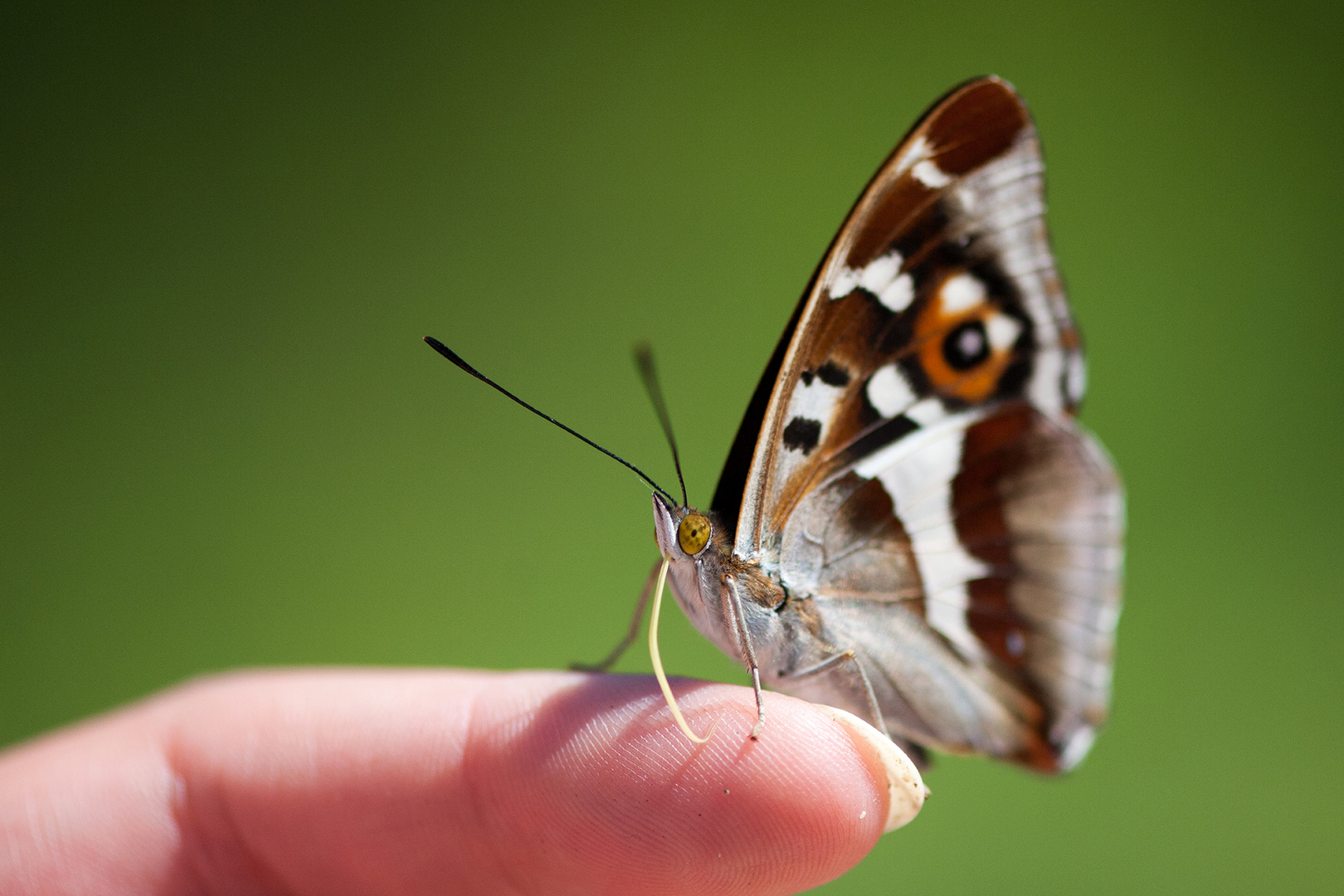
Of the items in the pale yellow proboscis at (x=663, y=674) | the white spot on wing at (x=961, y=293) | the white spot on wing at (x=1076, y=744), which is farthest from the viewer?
the white spot on wing at (x=1076, y=744)

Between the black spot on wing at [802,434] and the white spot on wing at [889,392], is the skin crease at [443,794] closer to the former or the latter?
the black spot on wing at [802,434]

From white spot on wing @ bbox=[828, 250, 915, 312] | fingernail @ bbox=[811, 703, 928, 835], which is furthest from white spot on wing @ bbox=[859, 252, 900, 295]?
fingernail @ bbox=[811, 703, 928, 835]

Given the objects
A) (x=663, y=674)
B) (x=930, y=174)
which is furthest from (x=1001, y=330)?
(x=663, y=674)

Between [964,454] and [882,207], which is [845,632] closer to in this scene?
[964,454]

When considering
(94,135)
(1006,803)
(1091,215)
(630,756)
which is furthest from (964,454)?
(94,135)

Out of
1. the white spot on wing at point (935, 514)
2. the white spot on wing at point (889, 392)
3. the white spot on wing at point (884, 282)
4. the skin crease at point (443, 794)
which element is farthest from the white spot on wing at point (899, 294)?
the skin crease at point (443, 794)

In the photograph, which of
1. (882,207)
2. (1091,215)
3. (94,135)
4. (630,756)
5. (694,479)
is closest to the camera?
(630,756)
